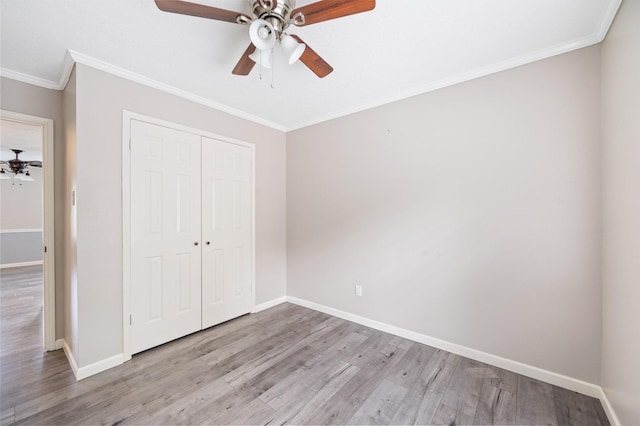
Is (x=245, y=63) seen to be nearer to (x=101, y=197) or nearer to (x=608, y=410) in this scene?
(x=101, y=197)

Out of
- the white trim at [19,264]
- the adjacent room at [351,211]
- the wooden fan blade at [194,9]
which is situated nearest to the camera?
the wooden fan blade at [194,9]

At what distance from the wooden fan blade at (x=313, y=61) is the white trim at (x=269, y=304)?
2824 millimetres

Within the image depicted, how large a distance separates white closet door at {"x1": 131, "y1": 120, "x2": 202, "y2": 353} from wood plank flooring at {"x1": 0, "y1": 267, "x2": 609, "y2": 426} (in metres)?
0.26

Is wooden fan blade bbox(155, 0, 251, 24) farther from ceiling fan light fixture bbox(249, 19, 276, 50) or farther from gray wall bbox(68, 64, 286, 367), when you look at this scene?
gray wall bbox(68, 64, 286, 367)

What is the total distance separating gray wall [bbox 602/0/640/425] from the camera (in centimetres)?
130

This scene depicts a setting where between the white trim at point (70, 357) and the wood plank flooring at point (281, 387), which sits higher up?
the white trim at point (70, 357)

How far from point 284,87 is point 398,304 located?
2.52 m

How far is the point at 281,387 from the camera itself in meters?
1.90

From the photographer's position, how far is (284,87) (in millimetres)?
2512

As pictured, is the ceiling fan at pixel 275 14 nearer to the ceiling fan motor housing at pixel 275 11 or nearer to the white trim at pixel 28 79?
the ceiling fan motor housing at pixel 275 11

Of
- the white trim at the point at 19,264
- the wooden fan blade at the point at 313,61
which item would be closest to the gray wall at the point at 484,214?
the wooden fan blade at the point at 313,61

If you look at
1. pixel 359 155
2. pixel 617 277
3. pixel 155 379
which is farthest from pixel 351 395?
pixel 359 155

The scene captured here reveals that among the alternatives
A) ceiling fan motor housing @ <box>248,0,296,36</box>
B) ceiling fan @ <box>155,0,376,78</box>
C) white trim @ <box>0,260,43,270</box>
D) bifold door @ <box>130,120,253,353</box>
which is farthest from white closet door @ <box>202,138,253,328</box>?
white trim @ <box>0,260,43,270</box>

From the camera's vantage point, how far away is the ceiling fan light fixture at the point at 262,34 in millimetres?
1343
